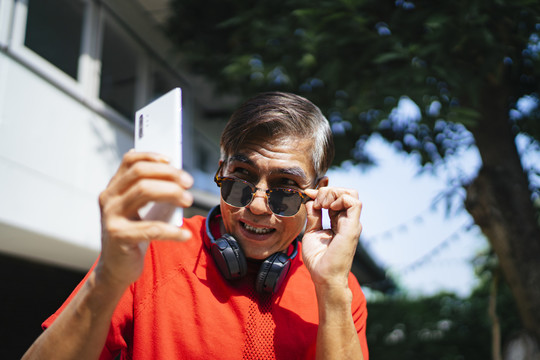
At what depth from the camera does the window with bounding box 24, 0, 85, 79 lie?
515 cm

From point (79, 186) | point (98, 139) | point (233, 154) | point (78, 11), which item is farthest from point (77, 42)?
point (233, 154)

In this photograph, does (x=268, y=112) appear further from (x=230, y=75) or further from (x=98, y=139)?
Answer: (x=98, y=139)

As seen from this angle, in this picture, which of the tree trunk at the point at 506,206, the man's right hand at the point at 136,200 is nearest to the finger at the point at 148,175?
the man's right hand at the point at 136,200

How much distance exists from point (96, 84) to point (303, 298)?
4856 mm

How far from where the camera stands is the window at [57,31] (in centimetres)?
515

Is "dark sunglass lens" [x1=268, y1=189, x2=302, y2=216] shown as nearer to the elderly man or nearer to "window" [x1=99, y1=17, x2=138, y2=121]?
the elderly man

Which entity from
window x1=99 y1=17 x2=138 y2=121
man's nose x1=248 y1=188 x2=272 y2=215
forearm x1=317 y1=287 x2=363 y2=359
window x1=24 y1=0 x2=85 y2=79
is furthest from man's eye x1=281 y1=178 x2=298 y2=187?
window x1=99 y1=17 x2=138 y2=121

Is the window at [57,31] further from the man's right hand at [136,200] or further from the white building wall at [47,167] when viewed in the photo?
the man's right hand at [136,200]

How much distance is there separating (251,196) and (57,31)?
17.6 feet

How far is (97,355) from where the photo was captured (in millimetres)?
1179

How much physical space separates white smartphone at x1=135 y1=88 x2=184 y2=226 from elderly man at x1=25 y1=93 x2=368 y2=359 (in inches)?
1.4

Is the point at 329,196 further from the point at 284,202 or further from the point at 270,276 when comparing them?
the point at 270,276

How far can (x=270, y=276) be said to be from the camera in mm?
1638

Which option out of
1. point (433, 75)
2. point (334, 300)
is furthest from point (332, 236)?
point (433, 75)
